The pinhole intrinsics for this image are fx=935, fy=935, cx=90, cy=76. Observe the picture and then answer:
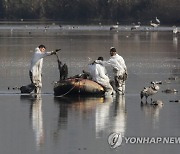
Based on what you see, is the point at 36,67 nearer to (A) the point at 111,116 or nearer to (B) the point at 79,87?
(B) the point at 79,87

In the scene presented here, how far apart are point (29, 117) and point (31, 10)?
4722 inches

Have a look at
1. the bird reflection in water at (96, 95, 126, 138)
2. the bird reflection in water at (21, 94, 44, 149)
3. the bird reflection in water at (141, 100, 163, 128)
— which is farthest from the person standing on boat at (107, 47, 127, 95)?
the bird reflection in water at (21, 94, 44, 149)

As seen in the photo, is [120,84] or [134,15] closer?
[120,84]

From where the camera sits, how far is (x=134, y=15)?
5133 inches

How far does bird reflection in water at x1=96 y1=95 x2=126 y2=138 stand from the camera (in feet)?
67.9

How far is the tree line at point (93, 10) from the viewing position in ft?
414

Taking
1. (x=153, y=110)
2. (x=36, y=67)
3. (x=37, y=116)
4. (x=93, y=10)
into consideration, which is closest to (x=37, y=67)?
(x=36, y=67)

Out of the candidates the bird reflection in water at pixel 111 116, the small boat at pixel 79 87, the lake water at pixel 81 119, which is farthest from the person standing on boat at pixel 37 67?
the bird reflection in water at pixel 111 116

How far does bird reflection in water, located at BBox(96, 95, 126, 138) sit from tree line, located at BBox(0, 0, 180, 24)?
94.5 meters

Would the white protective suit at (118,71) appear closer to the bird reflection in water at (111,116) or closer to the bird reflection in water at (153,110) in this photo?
the bird reflection in water at (111,116)

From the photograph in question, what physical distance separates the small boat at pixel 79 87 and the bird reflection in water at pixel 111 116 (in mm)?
656

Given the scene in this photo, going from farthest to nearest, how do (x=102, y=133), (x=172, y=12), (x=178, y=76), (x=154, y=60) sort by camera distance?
(x=172, y=12) → (x=154, y=60) → (x=178, y=76) → (x=102, y=133)

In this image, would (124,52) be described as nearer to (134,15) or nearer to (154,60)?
(154,60)

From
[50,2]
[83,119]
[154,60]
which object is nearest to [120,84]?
[83,119]
